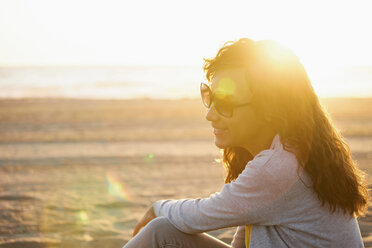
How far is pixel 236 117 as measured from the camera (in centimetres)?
184

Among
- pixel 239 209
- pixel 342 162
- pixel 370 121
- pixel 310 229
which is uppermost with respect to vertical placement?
Result: pixel 342 162

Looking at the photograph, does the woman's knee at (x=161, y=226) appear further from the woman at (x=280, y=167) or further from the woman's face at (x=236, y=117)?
the woman's face at (x=236, y=117)

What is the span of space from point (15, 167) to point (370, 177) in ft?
17.4

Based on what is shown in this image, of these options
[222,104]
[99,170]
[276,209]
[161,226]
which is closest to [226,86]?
[222,104]

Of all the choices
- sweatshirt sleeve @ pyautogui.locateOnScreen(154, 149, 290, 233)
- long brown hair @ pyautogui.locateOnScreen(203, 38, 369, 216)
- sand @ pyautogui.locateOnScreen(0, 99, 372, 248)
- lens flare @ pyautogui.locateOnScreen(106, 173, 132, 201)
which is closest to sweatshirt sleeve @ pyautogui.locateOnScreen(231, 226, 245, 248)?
sweatshirt sleeve @ pyautogui.locateOnScreen(154, 149, 290, 233)

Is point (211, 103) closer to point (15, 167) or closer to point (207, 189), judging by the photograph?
point (207, 189)

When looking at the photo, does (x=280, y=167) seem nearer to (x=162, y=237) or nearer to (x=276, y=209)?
(x=276, y=209)

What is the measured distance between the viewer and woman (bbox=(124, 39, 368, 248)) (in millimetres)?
1647

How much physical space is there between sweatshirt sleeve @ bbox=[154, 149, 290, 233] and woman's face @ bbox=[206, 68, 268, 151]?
0.23 m

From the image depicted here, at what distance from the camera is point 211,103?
197 centimetres

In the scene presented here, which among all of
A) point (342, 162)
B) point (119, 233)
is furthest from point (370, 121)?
point (342, 162)

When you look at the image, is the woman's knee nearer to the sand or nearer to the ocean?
the sand

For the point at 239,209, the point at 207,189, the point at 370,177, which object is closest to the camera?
the point at 239,209

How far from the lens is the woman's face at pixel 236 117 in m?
1.79
